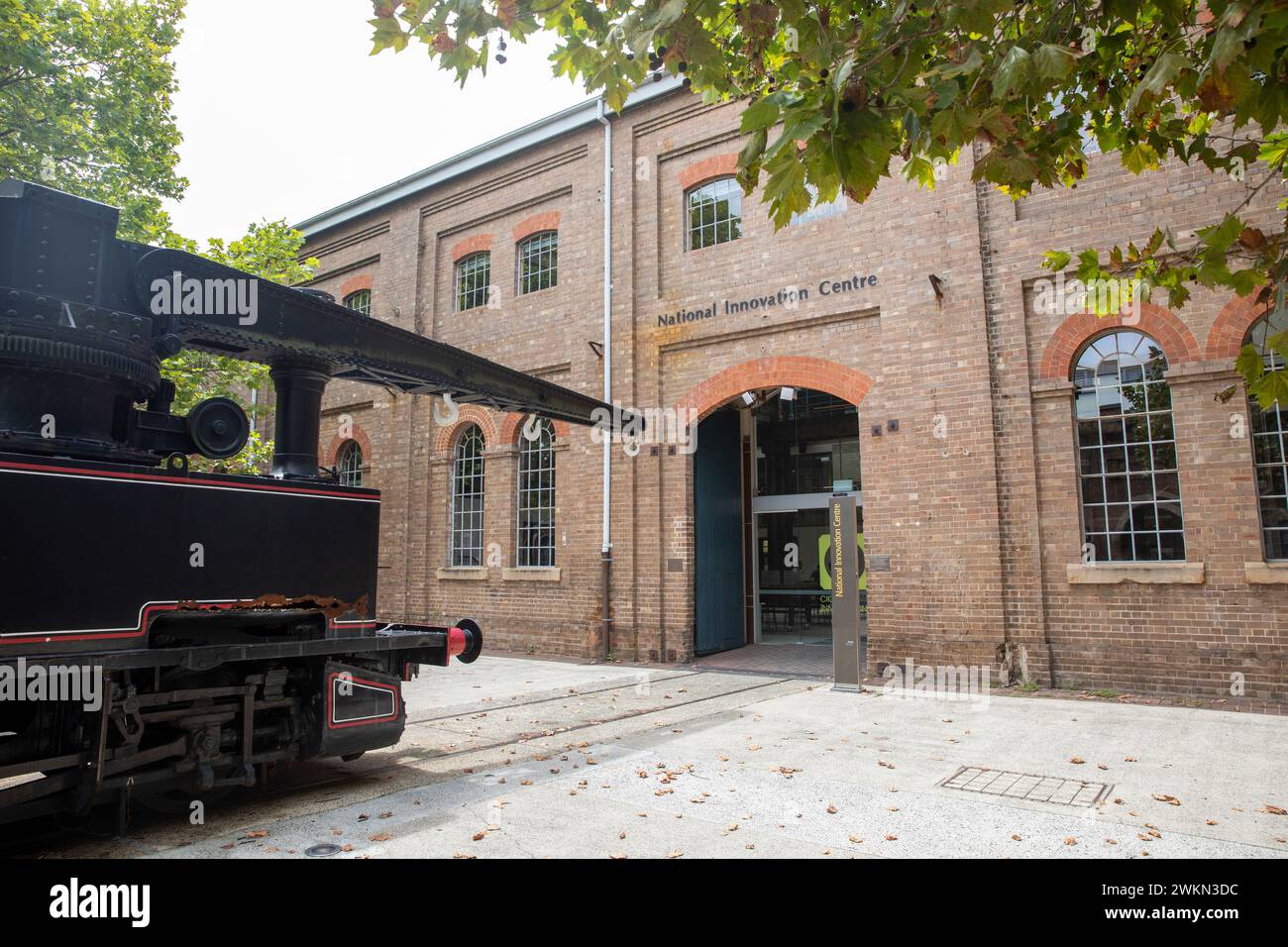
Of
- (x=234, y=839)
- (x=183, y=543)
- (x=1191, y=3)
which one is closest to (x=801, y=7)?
(x=1191, y=3)

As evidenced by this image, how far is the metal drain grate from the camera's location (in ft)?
15.9

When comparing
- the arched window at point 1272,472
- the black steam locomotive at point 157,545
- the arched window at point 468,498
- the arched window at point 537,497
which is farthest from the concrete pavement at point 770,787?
the arched window at point 468,498

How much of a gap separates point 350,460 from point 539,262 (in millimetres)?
6490

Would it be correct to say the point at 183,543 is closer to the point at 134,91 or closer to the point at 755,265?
the point at 755,265

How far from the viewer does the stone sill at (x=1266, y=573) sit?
7.53 m

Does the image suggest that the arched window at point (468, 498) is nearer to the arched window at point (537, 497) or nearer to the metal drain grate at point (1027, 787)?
the arched window at point (537, 497)

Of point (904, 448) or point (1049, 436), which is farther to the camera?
point (904, 448)

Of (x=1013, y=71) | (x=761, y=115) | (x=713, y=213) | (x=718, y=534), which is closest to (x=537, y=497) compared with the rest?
(x=718, y=534)

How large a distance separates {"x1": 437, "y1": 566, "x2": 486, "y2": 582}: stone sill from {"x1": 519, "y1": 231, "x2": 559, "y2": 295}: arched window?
5023 millimetres

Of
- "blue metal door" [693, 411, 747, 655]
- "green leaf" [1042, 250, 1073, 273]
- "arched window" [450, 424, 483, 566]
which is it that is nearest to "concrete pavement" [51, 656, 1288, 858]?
"green leaf" [1042, 250, 1073, 273]

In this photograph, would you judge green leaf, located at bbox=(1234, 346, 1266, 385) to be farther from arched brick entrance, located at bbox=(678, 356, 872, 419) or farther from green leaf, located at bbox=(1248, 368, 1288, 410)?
arched brick entrance, located at bbox=(678, 356, 872, 419)

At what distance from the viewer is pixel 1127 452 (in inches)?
337
